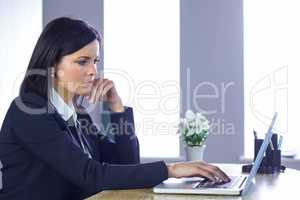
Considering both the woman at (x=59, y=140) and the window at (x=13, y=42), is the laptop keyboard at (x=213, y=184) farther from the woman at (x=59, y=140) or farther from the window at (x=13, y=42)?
the window at (x=13, y=42)

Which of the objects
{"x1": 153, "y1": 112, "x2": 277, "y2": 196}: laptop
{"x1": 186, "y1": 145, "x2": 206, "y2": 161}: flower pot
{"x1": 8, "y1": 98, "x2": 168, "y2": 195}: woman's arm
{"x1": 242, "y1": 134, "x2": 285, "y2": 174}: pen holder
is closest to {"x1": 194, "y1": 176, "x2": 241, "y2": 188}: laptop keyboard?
{"x1": 153, "y1": 112, "x2": 277, "y2": 196}: laptop

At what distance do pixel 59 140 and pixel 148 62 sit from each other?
2794 mm

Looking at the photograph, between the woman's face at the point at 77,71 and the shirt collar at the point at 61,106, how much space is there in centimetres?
4

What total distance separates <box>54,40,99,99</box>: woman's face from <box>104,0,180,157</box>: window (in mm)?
2436

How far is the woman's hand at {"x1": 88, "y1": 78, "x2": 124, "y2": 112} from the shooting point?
6.02ft

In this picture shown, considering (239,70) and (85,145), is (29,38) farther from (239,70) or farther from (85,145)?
(85,145)

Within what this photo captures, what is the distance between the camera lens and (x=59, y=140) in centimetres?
135

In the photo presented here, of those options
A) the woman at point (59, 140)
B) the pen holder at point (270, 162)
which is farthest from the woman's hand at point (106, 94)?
the pen holder at point (270, 162)

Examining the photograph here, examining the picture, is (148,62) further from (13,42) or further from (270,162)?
(270,162)

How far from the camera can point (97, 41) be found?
5.27 ft

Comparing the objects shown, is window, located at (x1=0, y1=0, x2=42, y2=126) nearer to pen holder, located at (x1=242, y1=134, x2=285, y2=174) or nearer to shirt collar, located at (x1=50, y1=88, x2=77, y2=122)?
shirt collar, located at (x1=50, y1=88, x2=77, y2=122)

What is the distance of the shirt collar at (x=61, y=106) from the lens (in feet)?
5.10

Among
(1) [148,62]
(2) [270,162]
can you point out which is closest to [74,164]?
(2) [270,162]

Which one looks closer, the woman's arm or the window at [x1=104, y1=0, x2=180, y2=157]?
the woman's arm
